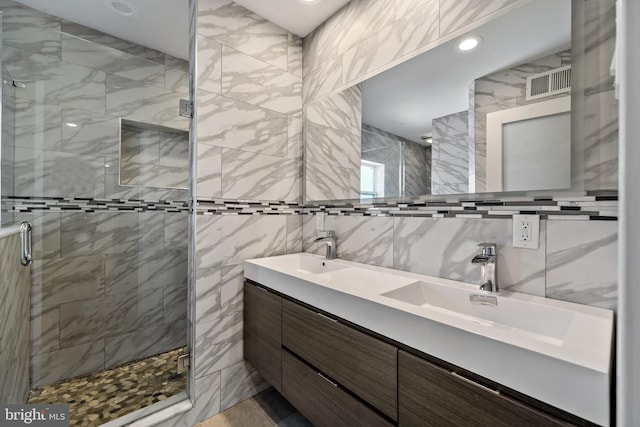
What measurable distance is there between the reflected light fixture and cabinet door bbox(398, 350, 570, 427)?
1.25m

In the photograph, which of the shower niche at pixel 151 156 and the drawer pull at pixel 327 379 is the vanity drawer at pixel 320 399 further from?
the shower niche at pixel 151 156

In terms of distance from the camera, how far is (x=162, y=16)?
1.74 m

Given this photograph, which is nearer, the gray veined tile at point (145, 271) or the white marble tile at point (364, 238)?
the white marble tile at point (364, 238)

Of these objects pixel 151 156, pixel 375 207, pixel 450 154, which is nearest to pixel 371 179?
pixel 375 207

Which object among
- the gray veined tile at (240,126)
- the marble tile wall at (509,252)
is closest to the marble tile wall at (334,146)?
the gray veined tile at (240,126)

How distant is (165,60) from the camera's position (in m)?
1.97

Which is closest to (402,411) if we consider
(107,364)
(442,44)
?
(442,44)

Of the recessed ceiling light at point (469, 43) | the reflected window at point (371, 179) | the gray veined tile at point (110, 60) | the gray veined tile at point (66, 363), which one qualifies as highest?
the gray veined tile at point (110, 60)

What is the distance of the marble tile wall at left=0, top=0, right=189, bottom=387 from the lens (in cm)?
163

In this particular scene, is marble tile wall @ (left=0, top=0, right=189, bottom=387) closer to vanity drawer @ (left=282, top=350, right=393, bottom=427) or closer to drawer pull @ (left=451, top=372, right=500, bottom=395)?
vanity drawer @ (left=282, top=350, right=393, bottom=427)

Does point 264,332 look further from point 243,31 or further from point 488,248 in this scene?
point 243,31

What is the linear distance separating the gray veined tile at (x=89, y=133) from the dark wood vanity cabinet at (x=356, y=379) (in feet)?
4.72

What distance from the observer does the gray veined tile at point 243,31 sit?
1562 mm

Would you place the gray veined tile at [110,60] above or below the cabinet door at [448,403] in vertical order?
above
